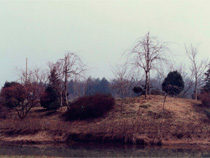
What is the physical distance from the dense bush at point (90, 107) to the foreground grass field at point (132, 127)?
652 millimetres

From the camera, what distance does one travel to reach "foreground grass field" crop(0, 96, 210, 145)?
17.7m

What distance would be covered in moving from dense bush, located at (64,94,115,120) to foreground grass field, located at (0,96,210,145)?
0.65m

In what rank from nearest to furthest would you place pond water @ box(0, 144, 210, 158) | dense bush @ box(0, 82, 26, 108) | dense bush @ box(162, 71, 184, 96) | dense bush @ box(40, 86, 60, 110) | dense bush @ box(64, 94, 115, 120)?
pond water @ box(0, 144, 210, 158)
dense bush @ box(64, 94, 115, 120)
dense bush @ box(0, 82, 26, 108)
dense bush @ box(162, 71, 184, 96)
dense bush @ box(40, 86, 60, 110)

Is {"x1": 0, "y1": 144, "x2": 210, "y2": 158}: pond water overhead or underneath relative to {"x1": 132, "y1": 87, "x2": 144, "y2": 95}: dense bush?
underneath

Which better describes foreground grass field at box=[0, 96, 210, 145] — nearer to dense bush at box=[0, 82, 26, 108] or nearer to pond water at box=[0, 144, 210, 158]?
pond water at box=[0, 144, 210, 158]

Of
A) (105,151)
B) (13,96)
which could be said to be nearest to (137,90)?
(105,151)

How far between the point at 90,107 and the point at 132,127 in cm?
523

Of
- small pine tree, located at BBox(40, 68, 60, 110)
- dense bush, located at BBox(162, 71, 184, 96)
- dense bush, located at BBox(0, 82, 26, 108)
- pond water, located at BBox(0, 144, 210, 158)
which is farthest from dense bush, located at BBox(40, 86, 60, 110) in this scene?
dense bush, located at BBox(162, 71, 184, 96)

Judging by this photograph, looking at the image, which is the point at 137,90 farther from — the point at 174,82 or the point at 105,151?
the point at 105,151

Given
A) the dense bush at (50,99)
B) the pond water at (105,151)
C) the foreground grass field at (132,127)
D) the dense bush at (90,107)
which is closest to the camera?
the pond water at (105,151)

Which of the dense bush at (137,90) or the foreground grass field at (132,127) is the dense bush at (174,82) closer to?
the foreground grass field at (132,127)

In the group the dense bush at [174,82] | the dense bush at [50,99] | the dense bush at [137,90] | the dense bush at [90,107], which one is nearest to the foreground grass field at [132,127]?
the dense bush at [90,107]

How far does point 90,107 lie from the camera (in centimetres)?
2233

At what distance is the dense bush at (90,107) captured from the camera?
22.3 meters
